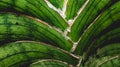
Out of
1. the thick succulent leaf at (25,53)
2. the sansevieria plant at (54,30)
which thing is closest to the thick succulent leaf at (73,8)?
the sansevieria plant at (54,30)

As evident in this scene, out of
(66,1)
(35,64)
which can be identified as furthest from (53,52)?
(66,1)

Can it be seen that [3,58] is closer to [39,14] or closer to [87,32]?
[39,14]

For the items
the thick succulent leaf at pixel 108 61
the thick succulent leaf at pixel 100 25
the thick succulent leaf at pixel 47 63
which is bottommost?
the thick succulent leaf at pixel 108 61

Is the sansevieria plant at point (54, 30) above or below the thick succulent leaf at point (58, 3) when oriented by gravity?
below

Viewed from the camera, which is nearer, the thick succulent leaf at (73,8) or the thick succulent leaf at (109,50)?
the thick succulent leaf at (73,8)

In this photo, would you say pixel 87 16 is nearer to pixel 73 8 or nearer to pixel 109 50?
pixel 73 8

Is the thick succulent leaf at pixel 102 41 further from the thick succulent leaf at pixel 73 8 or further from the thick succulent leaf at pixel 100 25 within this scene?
the thick succulent leaf at pixel 73 8

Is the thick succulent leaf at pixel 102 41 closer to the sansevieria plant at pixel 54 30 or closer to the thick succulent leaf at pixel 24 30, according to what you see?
the sansevieria plant at pixel 54 30

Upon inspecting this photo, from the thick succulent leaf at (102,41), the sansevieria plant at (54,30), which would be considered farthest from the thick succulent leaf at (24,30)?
the thick succulent leaf at (102,41)
